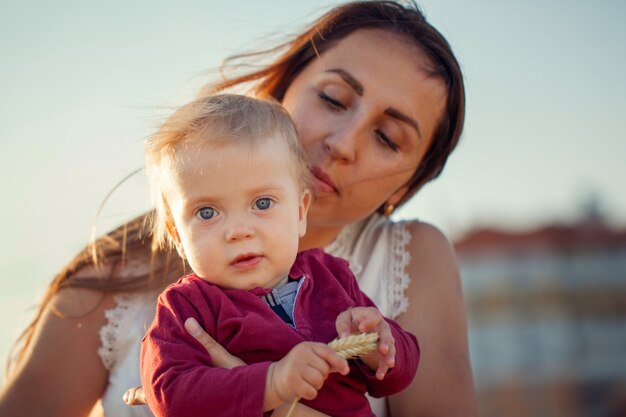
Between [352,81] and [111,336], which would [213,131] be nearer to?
[352,81]

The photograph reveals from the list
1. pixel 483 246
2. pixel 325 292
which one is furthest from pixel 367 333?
pixel 483 246

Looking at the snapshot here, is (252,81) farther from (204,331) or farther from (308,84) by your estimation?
(204,331)

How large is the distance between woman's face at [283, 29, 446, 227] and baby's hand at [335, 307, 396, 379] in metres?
1.09

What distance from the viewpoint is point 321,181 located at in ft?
9.59

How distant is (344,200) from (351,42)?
0.69m

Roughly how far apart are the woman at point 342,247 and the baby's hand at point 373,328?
1.08 meters

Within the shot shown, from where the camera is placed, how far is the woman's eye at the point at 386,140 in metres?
3.05

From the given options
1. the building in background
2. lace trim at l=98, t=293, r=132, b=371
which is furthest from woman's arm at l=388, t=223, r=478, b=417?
the building in background

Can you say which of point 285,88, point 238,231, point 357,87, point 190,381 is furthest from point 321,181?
point 190,381

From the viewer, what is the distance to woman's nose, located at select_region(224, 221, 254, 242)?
1948mm

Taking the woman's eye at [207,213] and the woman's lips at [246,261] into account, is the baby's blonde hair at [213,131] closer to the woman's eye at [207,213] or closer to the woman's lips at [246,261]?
the woman's eye at [207,213]

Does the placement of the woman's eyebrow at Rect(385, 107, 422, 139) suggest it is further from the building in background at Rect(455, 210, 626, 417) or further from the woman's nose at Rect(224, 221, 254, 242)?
the building in background at Rect(455, 210, 626, 417)

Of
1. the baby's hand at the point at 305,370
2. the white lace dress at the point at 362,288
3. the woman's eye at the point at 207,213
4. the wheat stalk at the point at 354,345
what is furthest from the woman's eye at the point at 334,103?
the baby's hand at the point at 305,370

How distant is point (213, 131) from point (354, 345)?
2.30 feet
